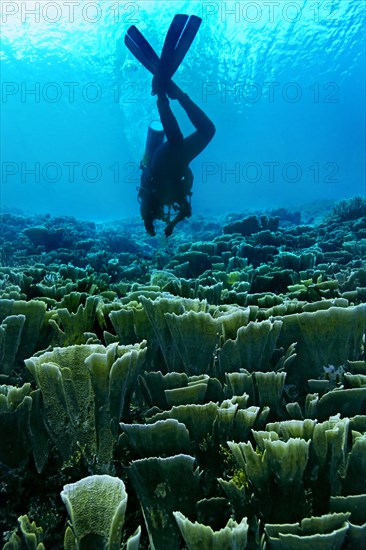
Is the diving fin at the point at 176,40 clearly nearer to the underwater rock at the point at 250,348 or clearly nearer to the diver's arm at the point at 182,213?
the diver's arm at the point at 182,213

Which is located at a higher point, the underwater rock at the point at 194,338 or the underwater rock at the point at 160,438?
the underwater rock at the point at 194,338

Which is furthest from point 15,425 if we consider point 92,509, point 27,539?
point 92,509

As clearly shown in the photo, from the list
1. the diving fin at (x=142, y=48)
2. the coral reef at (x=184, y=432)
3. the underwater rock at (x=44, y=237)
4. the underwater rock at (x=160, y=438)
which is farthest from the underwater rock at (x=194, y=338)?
the underwater rock at (x=44, y=237)

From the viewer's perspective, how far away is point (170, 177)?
972 centimetres

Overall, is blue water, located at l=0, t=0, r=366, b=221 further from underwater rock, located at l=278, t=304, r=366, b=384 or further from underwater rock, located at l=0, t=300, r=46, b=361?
underwater rock, located at l=278, t=304, r=366, b=384

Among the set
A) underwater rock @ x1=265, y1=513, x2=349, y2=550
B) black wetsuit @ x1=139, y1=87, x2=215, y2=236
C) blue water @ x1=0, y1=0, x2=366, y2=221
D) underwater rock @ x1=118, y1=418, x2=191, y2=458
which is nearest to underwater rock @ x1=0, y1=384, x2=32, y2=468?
underwater rock @ x1=118, y1=418, x2=191, y2=458

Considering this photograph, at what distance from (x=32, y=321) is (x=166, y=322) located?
0.84 meters

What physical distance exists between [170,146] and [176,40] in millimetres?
3578

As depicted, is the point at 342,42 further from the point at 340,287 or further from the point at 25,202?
the point at 25,202

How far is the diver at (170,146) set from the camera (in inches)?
380

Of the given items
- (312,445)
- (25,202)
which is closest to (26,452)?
(312,445)

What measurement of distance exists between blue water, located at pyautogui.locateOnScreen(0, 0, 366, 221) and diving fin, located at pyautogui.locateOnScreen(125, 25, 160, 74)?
127ft

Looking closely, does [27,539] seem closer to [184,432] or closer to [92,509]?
[92,509]

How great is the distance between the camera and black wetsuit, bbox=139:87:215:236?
A: 962 cm
